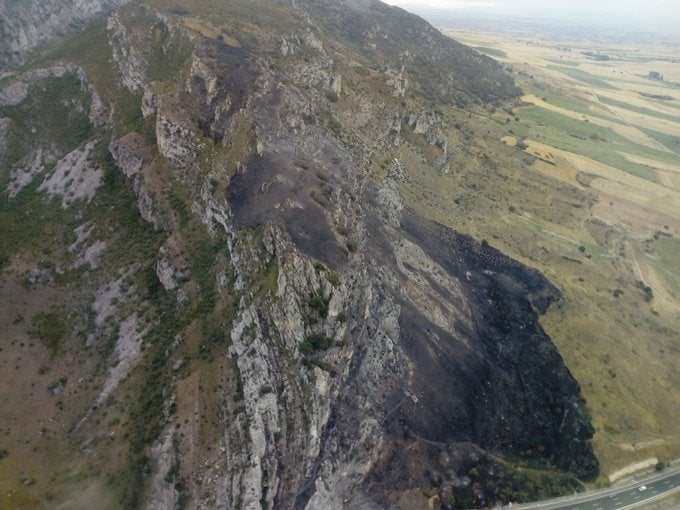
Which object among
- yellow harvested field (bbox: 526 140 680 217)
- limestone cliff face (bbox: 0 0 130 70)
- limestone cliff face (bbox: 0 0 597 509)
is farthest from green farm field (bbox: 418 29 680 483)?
limestone cliff face (bbox: 0 0 130 70)

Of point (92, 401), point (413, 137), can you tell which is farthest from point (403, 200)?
point (92, 401)

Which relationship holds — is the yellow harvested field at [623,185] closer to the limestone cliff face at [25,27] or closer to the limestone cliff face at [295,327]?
the limestone cliff face at [295,327]

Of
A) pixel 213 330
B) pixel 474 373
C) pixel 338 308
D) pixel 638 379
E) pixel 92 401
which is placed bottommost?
pixel 638 379

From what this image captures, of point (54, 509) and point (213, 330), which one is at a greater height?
point (213, 330)

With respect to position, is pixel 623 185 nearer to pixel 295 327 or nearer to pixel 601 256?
pixel 601 256

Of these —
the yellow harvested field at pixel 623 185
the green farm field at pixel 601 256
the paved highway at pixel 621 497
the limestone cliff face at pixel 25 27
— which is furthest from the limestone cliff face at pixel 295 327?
the yellow harvested field at pixel 623 185

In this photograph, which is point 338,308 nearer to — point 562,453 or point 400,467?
point 400,467
